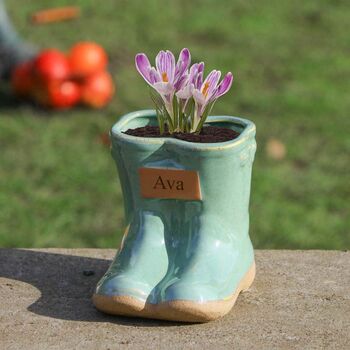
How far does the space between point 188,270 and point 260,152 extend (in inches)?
89.4

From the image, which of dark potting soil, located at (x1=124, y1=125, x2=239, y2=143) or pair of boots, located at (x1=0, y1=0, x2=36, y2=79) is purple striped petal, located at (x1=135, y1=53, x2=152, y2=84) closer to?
dark potting soil, located at (x1=124, y1=125, x2=239, y2=143)

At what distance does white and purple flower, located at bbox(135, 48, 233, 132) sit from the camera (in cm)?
226

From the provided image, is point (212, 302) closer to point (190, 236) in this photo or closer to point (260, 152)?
point (190, 236)

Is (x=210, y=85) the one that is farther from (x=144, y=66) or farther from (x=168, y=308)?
(x=168, y=308)

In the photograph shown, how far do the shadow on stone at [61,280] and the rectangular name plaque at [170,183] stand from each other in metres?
0.30

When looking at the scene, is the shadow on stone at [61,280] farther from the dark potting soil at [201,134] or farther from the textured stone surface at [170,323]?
the dark potting soil at [201,134]

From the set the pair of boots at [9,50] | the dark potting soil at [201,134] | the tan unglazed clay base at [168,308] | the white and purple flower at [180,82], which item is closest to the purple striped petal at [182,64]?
the white and purple flower at [180,82]

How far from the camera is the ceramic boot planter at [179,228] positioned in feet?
7.30

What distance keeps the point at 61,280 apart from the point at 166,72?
652 mm

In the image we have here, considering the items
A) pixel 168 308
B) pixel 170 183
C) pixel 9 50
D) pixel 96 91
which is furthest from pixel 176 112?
pixel 9 50

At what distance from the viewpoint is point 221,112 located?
4828 mm

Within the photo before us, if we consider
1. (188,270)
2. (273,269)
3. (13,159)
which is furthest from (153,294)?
(13,159)

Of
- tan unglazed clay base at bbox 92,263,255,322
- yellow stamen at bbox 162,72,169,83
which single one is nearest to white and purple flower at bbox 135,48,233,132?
yellow stamen at bbox 162,72,169,83

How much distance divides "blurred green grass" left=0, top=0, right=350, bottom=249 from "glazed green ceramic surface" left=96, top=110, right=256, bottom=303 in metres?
1.32
